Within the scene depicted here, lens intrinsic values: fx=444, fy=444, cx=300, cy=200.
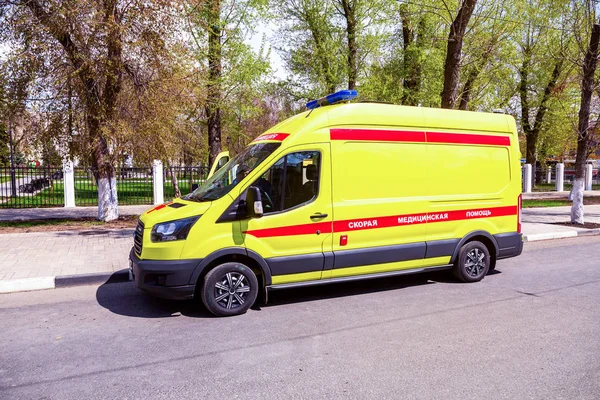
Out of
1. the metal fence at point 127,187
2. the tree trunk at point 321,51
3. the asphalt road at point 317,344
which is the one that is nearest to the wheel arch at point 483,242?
the asphalt road at point 317,344

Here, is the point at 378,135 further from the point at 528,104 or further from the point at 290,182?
the point at 528,104

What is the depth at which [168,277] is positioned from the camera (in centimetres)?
502

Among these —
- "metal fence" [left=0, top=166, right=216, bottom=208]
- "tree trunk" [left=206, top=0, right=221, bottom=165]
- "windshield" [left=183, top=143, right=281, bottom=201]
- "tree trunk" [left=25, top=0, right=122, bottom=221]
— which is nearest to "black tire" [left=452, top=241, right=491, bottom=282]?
"windshield" [left=183, top=143, right=281, bottom=201]

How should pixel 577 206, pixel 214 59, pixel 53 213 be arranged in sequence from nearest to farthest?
pixel 577 206 → pixel 53 213 → pixel 214 59

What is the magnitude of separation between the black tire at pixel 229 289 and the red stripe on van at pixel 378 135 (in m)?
2.04

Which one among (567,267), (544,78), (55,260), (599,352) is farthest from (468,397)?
(544,78)

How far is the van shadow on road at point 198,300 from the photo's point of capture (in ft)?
17.9

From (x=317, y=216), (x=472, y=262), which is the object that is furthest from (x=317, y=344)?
(x=472, y=262)

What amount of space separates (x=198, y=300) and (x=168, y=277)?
1.00 m

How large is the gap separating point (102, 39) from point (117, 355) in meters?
8.95

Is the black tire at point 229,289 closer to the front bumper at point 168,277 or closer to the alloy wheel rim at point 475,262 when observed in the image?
the front bumper at point 168,277

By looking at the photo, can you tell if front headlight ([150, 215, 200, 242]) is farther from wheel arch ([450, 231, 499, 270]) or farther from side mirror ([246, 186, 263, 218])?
wheel arch ([450, 231, 499, 270])

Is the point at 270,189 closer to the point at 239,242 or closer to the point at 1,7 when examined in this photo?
the point at 239,242

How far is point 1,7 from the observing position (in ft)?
35.8
